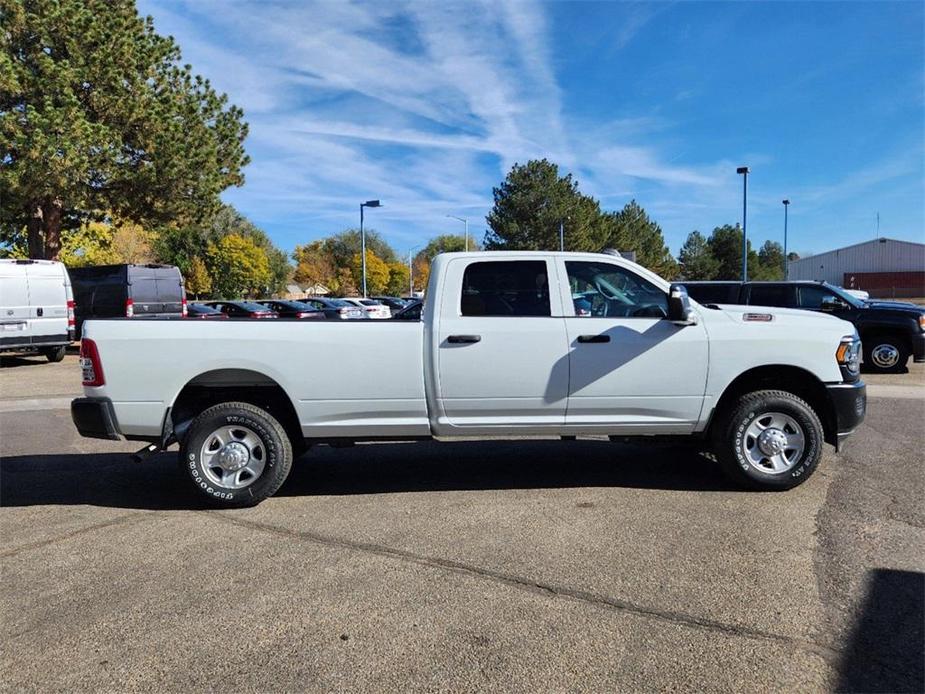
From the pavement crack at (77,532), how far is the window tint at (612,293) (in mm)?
3666

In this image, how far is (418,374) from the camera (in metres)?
5.14

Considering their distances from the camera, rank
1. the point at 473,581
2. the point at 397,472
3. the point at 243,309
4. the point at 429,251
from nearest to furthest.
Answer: the point at 473,581 < the point at 397,472 < the point at 243,309 < the point at 429,251

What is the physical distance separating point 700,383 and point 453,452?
8.72 ft

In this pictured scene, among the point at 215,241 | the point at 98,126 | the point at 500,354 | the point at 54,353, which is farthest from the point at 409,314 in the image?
the point at 215,241

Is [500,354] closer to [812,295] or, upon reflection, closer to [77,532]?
[77,532]

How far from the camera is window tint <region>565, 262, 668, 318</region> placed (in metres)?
5.32

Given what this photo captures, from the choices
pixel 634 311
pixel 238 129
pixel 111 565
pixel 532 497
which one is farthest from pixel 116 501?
pixel 238 129

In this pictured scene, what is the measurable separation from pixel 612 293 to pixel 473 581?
258cm

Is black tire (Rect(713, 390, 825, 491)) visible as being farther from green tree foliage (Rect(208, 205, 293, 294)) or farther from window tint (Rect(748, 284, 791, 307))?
green tree foliage (Rect(208, 205, 293, 294))

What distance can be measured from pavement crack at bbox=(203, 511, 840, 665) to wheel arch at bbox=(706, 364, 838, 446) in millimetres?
2324

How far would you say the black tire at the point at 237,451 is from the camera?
511 centimetres

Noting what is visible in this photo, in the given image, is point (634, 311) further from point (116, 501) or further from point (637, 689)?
point (116, 501)

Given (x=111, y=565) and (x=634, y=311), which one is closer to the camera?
(x=111, y=565)

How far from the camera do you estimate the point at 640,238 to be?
227ft
